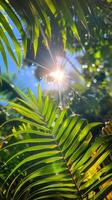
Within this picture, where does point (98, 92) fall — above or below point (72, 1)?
above

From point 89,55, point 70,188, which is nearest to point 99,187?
point 70,188

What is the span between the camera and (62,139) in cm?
235

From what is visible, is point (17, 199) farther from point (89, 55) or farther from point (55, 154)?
point (89, 55)

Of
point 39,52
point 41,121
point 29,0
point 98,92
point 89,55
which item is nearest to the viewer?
point 41,121

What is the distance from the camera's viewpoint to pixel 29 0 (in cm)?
284

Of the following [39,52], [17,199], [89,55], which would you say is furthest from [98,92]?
[17,199]

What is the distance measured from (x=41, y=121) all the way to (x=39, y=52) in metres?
3.42

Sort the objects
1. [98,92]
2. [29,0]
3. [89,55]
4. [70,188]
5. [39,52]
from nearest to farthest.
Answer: [70,188], [29,0], [39,52], [98,92], [89,55]

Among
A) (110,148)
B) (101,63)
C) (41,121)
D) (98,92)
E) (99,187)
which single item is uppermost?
(101,63)

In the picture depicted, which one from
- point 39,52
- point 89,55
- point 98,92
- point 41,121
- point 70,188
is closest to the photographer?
point 70,188

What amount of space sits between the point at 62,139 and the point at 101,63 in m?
14.0

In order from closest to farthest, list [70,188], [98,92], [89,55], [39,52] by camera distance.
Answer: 1. [70,188]
2. [39,52]
3. [98,92]
4. [89,55]

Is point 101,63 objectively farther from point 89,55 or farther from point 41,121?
point 41,121

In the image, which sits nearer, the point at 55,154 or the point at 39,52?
the point at 55,154
